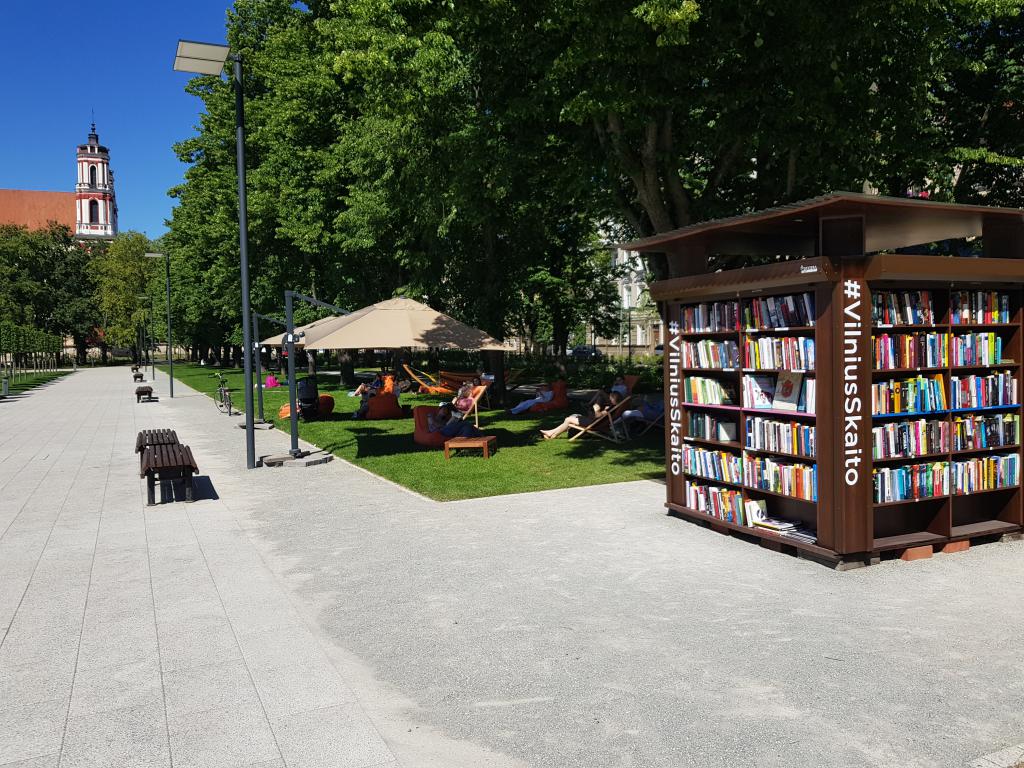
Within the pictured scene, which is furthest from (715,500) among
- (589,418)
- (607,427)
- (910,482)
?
(607,427)

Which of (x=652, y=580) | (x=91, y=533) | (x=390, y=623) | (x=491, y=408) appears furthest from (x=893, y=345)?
(x=491, y=408)

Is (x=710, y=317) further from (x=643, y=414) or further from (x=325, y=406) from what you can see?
(x=325, y=406)

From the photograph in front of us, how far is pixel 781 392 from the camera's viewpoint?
25.5 feet

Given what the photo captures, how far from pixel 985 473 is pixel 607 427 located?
958 cm

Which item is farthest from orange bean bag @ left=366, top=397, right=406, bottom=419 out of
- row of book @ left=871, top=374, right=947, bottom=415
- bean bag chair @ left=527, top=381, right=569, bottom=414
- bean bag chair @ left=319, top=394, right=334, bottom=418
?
row of book @ left=871, top=374, right=947, bottom=415

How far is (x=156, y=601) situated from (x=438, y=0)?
34.8 ft

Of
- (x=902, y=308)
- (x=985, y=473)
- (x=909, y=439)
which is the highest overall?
(x=902, y=308)

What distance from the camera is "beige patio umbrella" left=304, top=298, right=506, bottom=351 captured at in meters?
13.4

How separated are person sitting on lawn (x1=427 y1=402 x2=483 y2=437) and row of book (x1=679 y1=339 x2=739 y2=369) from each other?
21.9 feet

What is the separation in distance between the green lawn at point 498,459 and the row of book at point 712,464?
2.74 metres

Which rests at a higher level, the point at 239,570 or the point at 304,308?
the point at 304,308

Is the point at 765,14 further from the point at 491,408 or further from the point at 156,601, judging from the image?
the point at 491,408

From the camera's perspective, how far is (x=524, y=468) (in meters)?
12.9

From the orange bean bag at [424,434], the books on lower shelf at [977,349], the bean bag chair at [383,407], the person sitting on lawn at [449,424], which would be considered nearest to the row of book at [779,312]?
the books on lower shelf at [977,349]
